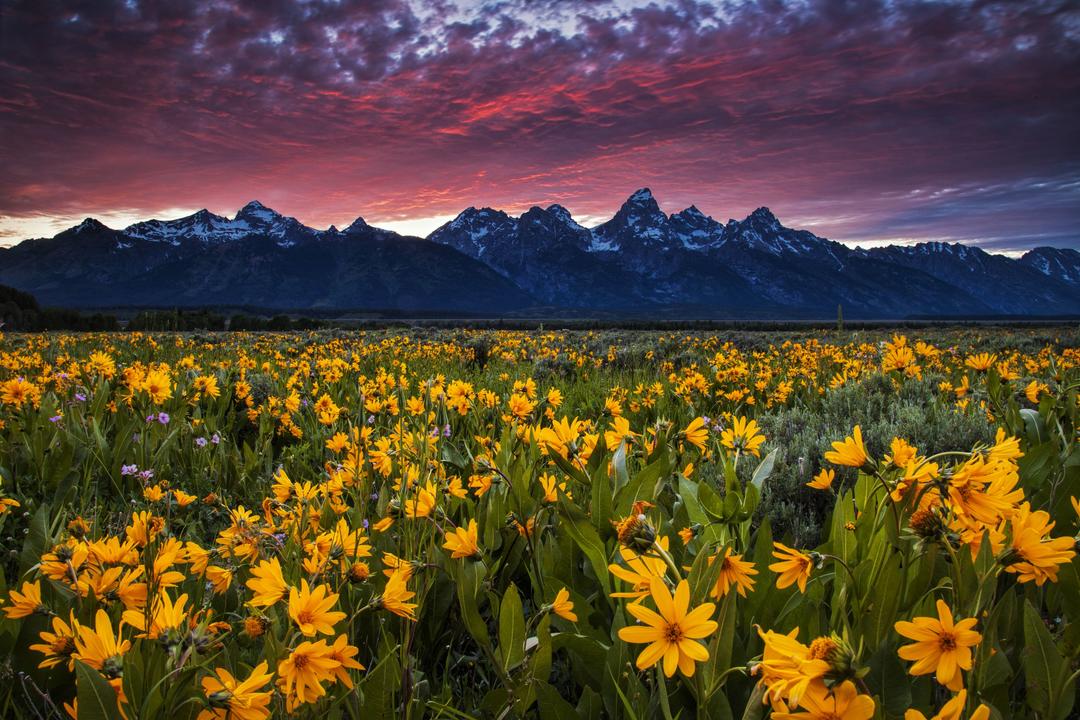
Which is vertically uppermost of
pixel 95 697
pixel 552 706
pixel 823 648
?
pixel 823 648

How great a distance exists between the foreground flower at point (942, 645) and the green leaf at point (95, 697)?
129 cm

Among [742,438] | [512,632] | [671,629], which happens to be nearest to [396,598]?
[512,632]

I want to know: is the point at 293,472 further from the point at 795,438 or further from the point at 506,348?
the point at 506,348

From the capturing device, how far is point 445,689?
1533 millimetres

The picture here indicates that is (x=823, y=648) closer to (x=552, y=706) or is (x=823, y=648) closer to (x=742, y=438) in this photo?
(x=552, y=706)

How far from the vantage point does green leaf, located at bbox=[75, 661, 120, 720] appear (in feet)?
3.34

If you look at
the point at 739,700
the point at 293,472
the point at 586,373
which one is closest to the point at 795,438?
the point at 739,700

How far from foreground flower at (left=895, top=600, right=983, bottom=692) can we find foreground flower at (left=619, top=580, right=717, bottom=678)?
27 centimetres

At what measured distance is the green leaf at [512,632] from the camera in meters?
1.44

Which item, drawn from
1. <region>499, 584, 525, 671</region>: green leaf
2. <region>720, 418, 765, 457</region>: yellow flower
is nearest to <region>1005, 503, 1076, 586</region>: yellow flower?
<region>499, 584, 525, 671</region>: green leaf

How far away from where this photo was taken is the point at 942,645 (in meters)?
0.91

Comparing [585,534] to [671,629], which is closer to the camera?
[671,629]

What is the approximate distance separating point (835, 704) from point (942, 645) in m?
0.25

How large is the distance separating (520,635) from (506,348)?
37.2ft
